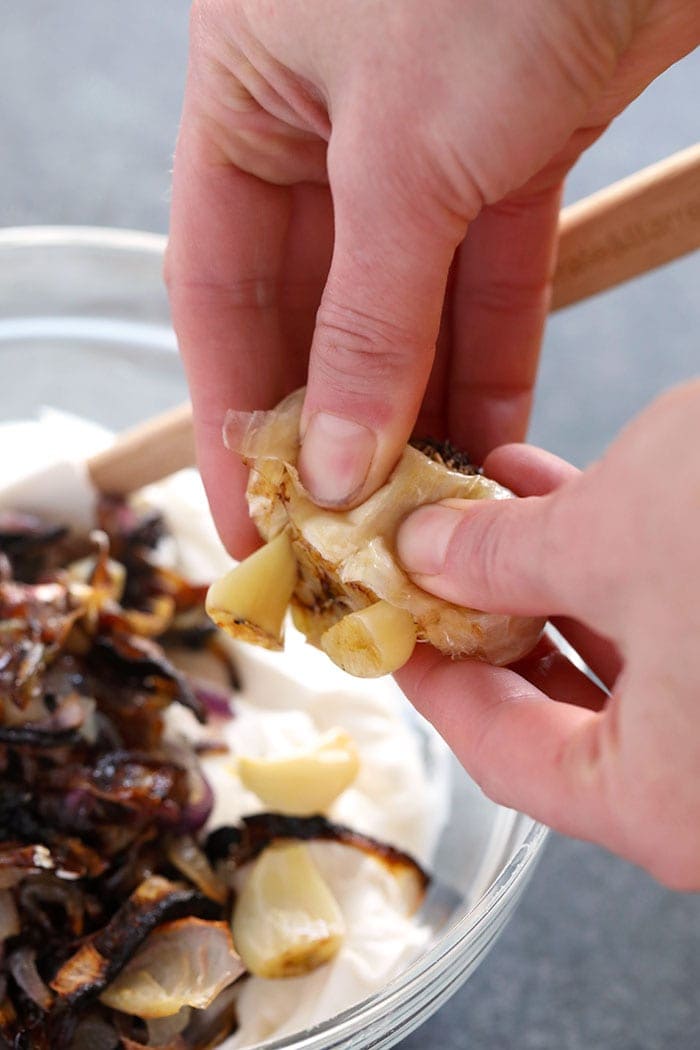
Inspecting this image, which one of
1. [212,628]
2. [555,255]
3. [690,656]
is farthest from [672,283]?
[690,656]

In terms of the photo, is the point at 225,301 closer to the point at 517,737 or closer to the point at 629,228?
the point at 629,228

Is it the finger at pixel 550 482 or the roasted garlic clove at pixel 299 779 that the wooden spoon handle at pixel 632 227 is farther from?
the roasted garlic clove at pixel 299 779

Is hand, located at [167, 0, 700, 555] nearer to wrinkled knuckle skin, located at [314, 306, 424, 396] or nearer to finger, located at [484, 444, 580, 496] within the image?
wrinkled knuckle skin, located at [314, 306, 424, 396]

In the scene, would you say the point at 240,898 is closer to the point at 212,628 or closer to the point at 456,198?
the point at 212,628

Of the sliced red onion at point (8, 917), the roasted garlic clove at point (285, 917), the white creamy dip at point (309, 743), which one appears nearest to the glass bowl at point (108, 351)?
the white creamy dip at point (309, 743)

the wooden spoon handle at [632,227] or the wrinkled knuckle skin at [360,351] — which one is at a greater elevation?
the wooden spoon handle at [632,227]

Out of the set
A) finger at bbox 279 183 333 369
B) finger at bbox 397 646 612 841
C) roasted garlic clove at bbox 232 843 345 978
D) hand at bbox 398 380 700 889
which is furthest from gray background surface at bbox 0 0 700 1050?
finger at bbox 279 183 333 369
